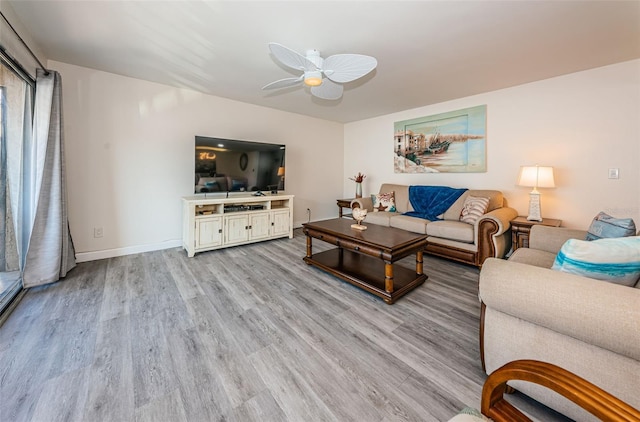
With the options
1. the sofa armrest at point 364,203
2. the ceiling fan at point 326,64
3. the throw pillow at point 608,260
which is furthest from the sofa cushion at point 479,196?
the ceiling fan at point 326,64

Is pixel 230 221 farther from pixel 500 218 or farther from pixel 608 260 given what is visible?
pixel 608 260

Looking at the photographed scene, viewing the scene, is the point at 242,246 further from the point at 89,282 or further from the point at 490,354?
the point at 490,354

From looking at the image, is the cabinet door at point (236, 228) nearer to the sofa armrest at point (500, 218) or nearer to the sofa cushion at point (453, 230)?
the sofa cushion at point (453, 230)

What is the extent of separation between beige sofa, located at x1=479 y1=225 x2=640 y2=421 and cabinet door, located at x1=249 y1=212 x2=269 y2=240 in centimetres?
323

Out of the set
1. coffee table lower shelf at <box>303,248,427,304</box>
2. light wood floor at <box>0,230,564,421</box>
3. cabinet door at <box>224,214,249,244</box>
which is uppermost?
cabinet door at <box>224,214,249,244</box>

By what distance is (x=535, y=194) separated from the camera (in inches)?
121

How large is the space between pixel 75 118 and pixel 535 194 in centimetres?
562

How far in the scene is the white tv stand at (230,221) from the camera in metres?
3.43

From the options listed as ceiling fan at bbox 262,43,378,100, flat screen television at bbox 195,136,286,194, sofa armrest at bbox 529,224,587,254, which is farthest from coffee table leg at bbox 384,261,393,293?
flat screen television at bbox 195,136,286,194

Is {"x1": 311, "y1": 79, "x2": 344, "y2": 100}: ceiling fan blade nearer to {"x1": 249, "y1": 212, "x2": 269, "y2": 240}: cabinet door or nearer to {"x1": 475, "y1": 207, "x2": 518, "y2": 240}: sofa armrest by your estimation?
{"x1": 249, "y1": 212, "x2": 269, "y2": 240}: cabinet door

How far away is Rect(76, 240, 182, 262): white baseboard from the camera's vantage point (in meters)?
3.14

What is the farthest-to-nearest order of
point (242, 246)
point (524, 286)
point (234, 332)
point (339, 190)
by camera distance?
point (339, 190)
point (242, 246)
point (234, 332)
point (524, 286)

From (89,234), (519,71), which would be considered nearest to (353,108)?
(519,71)

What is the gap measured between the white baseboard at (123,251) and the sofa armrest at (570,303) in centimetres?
391
